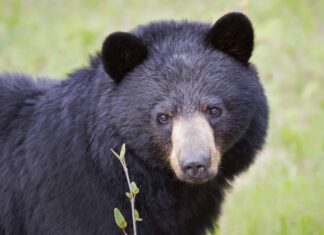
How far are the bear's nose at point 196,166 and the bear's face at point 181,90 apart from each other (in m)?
0.15

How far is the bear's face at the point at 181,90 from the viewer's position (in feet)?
17.9

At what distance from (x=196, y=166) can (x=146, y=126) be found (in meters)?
0.56

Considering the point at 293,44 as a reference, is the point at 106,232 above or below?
below

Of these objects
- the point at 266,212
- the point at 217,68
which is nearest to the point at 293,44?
the point at 266,212

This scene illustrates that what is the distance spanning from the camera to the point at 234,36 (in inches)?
225

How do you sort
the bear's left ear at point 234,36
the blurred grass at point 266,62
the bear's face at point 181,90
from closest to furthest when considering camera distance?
the bear's face at point 181,90, the bear's left ear at point 234,36, the blurred grass at point 266,62

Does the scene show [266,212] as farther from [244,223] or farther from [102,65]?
[102,65]

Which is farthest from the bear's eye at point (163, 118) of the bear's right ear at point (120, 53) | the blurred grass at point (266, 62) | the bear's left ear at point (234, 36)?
the blurred grass at point (266, 62)

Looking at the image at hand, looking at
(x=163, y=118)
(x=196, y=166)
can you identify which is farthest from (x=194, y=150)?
(x=163, y=118)

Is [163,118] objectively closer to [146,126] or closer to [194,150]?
[146,126]

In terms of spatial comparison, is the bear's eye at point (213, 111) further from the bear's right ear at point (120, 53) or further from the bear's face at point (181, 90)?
the bear's right ear at point (120, 53)

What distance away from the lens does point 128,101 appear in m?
5.60

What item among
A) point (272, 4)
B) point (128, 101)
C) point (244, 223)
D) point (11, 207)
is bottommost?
point (244, 223)

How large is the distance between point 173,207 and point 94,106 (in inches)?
32.3
